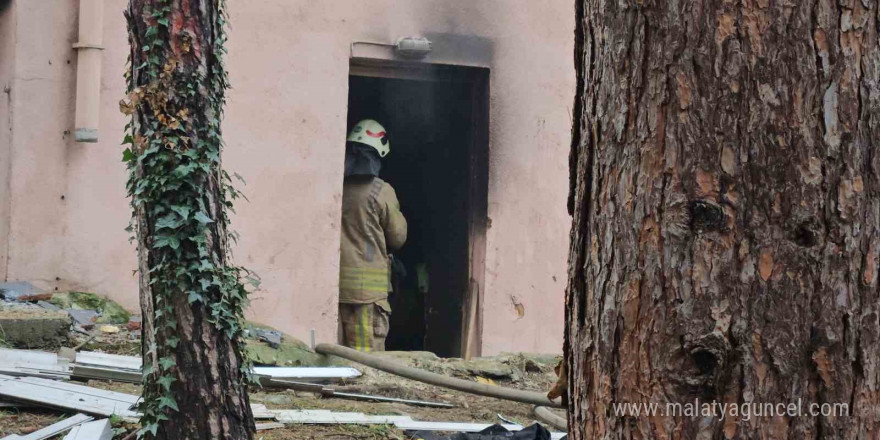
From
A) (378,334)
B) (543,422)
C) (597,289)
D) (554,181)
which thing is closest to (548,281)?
(554,181)

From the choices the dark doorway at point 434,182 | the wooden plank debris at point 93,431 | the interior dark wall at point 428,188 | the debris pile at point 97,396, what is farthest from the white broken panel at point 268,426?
the interior dark wall at point 428,188

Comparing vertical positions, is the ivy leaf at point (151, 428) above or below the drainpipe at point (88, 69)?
below

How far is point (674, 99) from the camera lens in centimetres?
186

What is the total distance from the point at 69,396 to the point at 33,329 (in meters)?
1.37

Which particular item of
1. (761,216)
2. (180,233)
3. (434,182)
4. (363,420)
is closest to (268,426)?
(363,420)

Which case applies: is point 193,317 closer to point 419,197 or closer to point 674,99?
point 674,99

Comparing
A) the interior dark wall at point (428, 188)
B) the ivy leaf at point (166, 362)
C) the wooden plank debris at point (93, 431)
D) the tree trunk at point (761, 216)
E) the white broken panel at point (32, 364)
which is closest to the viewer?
the tree trunk at point (761, 216)

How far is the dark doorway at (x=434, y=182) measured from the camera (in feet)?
30.5

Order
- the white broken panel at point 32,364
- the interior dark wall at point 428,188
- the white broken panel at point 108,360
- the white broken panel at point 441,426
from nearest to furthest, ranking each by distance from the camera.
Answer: the white broken panel at point 441,426, the white broken panel at point 32,364, the white broken panel at point 108,360, the interior dark wall at point 428,188

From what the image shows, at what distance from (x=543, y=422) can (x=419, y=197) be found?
5.90 meters

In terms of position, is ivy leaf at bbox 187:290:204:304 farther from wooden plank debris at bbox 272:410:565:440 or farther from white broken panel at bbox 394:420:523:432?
white broken panel at bbox 394:420:523:432

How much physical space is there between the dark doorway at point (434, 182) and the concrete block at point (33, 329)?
3574 mm

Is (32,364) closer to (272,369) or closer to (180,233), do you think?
(272,369)
